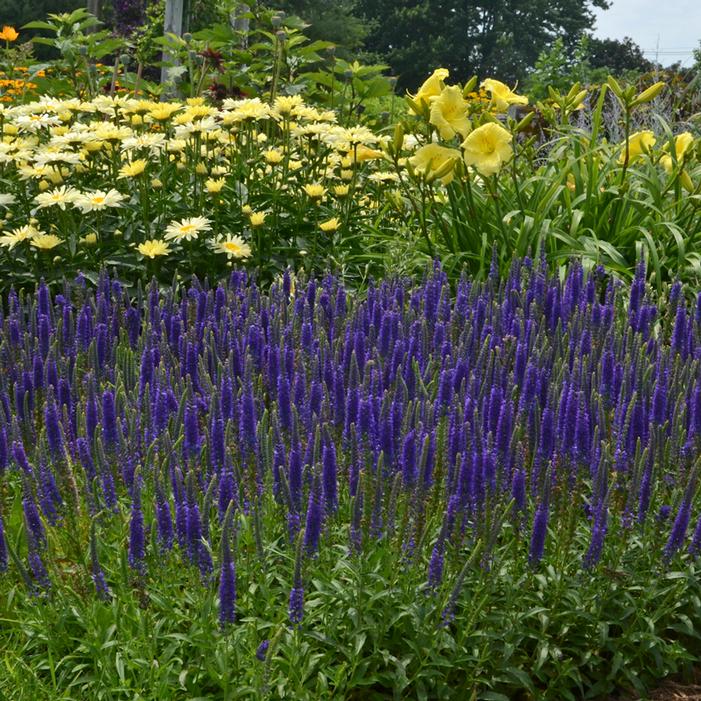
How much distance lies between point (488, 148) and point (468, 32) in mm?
53001

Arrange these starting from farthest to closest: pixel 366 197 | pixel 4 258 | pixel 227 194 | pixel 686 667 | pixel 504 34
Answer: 1. pixel 504 34
2. pixel 366 197
3. pixel 227 194
4. pixel 4 258
5. pixel 686 667

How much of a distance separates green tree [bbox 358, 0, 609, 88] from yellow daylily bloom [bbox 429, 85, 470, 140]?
46277 mm

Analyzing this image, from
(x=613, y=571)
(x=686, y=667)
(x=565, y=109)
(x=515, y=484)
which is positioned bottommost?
(x=686, y=667)

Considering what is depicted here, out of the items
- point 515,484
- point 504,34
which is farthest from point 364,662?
point 504,34

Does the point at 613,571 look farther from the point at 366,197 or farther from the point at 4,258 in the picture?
the point at 366,197

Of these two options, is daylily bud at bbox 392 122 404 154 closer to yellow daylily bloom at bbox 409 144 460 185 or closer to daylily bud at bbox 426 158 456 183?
yellow daylily bloom at bbox 409 144 460 185

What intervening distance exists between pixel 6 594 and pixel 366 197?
526 cm

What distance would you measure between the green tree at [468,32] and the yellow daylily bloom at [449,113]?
152ft

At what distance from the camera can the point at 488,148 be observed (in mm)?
5492

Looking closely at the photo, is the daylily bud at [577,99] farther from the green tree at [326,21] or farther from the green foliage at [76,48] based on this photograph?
the green tree at [326,21]

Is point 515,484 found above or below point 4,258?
above

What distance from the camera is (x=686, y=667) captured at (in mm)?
2896

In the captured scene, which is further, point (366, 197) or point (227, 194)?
point (366, 197)

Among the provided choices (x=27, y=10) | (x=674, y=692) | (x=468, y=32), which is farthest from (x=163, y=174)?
(x=468, y=32)
